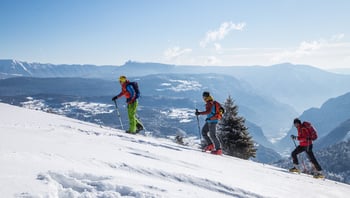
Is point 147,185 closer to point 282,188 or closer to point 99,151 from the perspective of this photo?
point 99,151

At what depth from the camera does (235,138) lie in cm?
3416

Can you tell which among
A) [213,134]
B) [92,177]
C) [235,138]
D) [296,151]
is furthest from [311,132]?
[235,138]

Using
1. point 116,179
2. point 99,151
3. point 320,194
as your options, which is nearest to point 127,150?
point 99,151

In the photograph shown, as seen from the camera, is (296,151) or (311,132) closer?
(311,132)

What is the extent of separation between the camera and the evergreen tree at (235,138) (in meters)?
34.1

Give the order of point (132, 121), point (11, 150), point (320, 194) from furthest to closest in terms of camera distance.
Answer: point (132, 121) → point (320, 194) → point (11, 150)

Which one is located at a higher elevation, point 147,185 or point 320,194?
point 147,185

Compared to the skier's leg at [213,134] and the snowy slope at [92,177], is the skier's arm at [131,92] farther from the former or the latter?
the snowy slope at [92,177]

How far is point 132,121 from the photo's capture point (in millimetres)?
16422

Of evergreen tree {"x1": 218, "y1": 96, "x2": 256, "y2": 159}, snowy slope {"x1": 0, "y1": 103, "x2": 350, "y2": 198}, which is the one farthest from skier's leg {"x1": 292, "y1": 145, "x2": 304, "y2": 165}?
evergreen tree {"x1": 218, "y1": 96, "x2": 256, "y2": 159}

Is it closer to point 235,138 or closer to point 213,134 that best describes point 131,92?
point 213,134

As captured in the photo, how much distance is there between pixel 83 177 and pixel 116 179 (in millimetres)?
580

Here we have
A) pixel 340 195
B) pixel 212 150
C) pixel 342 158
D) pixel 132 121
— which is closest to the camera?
pixel 340 195

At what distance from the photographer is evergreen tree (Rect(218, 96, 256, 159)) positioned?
3409 cm
